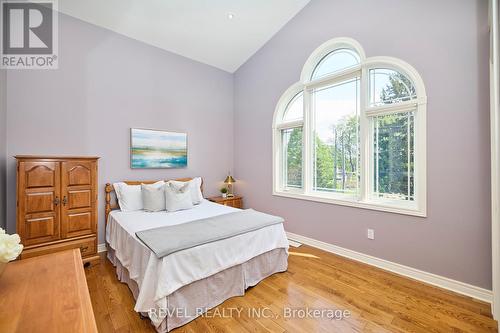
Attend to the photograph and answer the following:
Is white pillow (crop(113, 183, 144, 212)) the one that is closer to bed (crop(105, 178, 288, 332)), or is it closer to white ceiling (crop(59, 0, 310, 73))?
bed (crop(105, 178, 288, 332))

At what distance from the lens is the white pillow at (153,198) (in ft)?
10.2

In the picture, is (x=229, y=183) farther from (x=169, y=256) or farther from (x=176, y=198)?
(x=169, y=256)

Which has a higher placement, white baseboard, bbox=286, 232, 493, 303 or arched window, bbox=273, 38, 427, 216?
arched window, bbox=273, 38, 427, 216

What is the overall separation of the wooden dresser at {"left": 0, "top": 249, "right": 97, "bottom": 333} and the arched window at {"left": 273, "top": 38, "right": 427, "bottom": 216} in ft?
9.44

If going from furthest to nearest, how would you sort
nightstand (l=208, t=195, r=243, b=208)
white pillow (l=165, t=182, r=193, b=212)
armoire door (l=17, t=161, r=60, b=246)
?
nightstand (l=208, t=195, r=243, b=208), white pillow (l=165, t=182, r=193, b=212), armoire door (l=17, t=161, r=60, b=246)

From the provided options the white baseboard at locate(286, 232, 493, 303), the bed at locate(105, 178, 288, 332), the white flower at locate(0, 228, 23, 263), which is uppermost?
the white flower at locate(0, 228, 23, 263)

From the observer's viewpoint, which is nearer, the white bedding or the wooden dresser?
the wooden dresser

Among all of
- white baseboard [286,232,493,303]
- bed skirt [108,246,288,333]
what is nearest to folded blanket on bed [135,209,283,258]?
bed skirt [108,246,288,333]

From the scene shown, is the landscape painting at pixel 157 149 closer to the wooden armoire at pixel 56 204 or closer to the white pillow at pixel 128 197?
the white pillow at pixel 128 197

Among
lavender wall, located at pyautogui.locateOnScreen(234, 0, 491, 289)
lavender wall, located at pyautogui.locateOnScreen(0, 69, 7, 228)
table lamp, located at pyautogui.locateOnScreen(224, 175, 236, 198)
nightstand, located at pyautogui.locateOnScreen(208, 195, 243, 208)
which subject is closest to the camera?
lavender wall, located at pyautogui.locateOnScreen(234, 0, 491, 289)

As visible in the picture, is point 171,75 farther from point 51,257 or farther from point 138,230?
point 51,257

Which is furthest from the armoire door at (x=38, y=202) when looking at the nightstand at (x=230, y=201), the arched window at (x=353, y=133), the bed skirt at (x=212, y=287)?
the arched window at (x=353, y=133)

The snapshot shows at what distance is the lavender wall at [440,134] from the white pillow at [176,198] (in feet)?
6.35

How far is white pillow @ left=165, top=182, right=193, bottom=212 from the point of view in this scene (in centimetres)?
315
